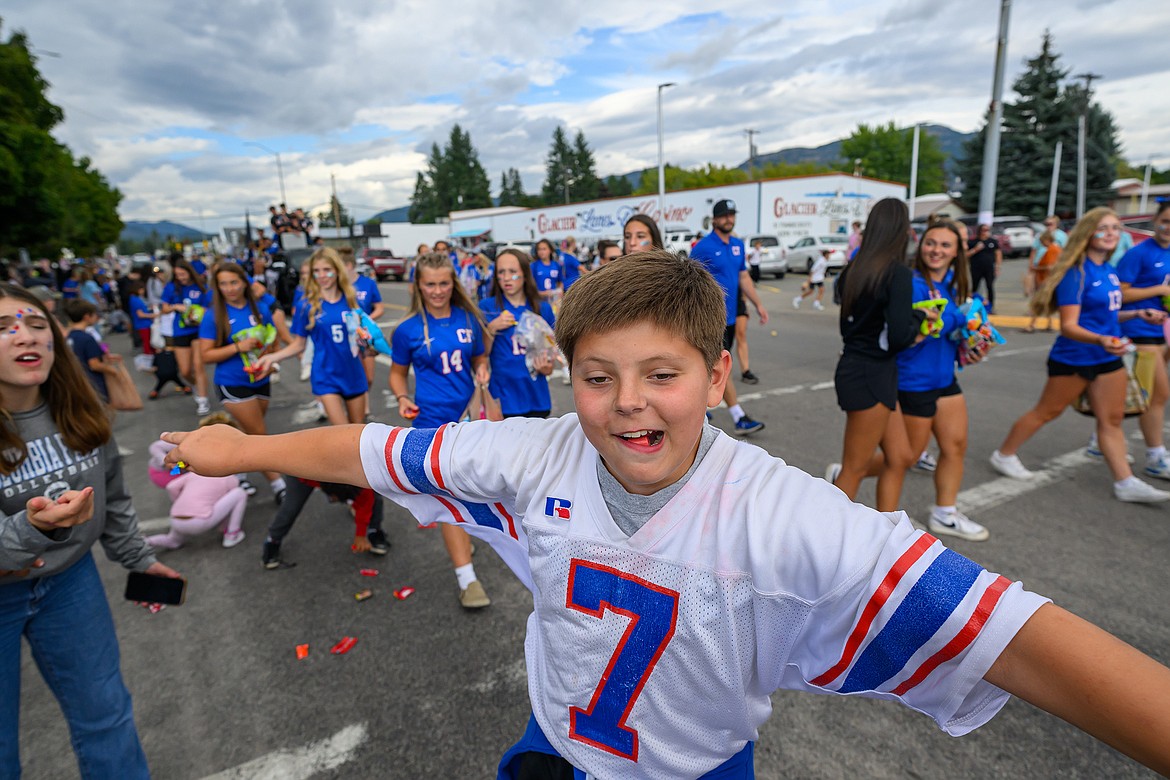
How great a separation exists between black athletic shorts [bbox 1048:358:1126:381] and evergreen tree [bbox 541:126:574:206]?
Result: 99.9 m

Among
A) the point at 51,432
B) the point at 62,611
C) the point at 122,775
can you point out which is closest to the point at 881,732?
the point at 122,775

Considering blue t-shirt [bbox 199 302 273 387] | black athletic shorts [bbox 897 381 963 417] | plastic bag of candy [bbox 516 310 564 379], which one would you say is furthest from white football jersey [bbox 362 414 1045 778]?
blue t-shirt [bbox 199 302 273 387]

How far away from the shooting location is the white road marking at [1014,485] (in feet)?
15.8

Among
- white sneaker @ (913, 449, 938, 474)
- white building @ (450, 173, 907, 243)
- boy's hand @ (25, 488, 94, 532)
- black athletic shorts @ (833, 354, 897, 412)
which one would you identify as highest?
white building @ (450, 173, 907, 243)

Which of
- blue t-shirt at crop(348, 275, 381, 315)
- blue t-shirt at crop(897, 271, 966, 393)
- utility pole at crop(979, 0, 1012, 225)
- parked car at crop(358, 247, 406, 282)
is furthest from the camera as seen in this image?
parked car at crop(358, 247, 406, 282)

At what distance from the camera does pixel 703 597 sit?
4.04 feet

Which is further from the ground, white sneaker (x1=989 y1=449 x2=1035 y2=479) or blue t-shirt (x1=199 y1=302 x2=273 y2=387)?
blue t-shirt (x1=199 y1=302 x2=273 y2=387)

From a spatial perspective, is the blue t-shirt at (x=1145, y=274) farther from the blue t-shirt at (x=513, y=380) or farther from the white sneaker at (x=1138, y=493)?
the blue t-shirt at (x=513, y=380)

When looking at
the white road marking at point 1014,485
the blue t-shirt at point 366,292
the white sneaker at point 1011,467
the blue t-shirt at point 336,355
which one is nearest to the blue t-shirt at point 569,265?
the blue t-shirt at point 366,292

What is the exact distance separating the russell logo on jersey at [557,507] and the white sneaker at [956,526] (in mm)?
3818

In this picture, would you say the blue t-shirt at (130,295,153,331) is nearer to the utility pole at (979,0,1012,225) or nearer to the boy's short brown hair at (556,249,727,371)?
the boy's short brown hair at (556,249,727,371)

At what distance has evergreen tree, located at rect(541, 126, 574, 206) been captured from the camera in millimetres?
100938

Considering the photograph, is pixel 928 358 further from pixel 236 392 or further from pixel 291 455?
pixel 236 392

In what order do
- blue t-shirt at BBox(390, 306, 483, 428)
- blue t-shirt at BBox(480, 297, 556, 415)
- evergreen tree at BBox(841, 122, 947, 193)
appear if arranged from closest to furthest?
blue t-shirt at BBox(390, 306, 483, 428) → blue t-shirt at BBox(480, 297, 556, 415) → evergreen tree at BBox(841, 122, 947, 193)
